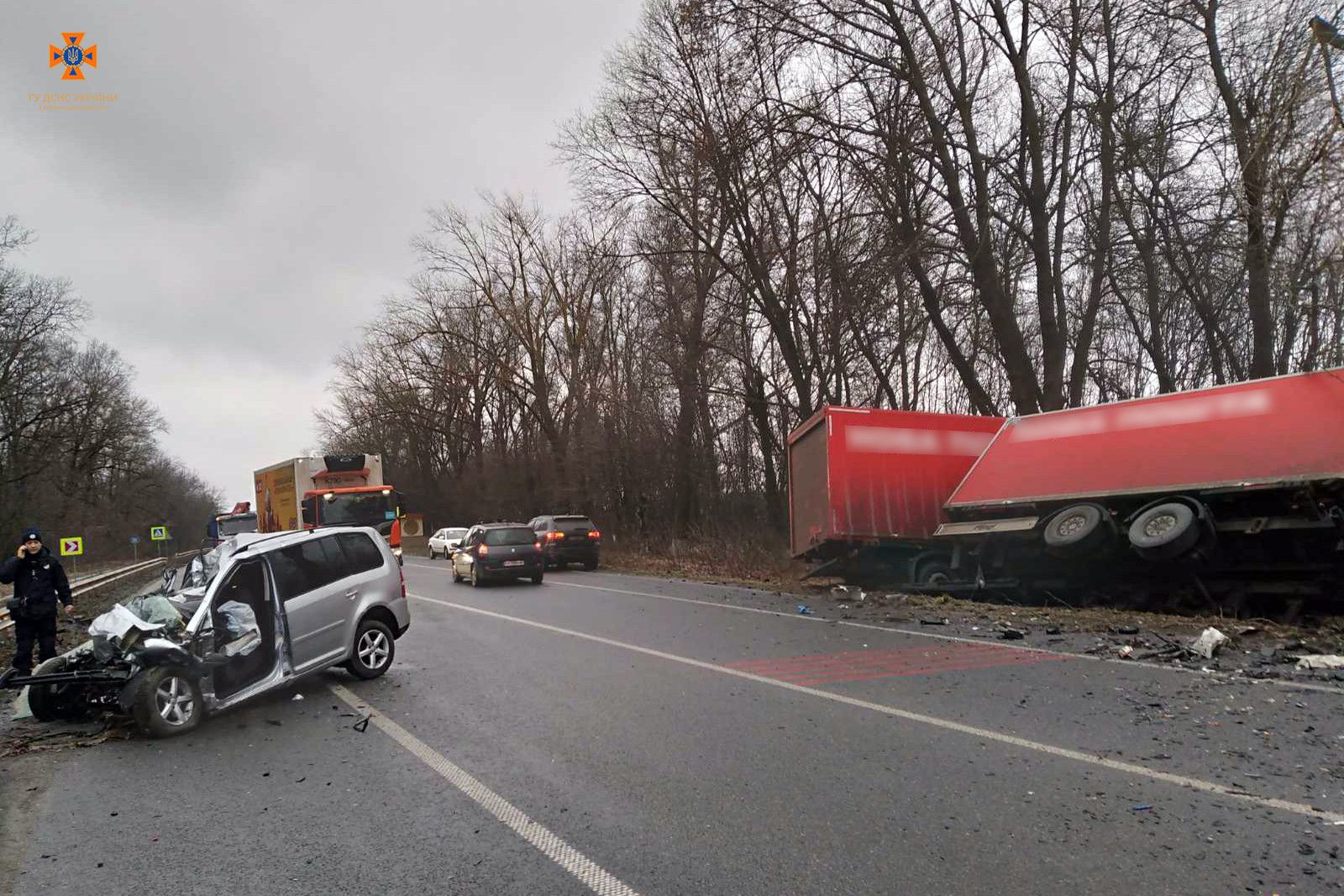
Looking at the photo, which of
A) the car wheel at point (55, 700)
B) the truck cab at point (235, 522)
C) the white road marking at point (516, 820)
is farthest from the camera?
the truck cab at point (235, 522)

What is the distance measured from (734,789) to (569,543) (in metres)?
21.1

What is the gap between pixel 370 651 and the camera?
901 centimetres

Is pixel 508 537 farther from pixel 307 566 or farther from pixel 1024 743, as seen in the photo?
pixel 1024 743

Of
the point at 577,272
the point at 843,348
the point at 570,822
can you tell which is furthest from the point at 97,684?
the point at 577,272

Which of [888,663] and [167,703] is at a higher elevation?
[167,703]

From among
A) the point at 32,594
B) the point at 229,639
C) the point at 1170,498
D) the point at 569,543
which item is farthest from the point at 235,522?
the point at 1170,498

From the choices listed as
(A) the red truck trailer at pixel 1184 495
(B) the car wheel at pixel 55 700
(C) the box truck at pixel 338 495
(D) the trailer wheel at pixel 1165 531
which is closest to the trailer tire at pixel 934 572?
(A) the red truck trailer at pixel 1184 495

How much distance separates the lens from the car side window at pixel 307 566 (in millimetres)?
7980

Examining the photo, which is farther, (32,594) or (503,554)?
(503,554)

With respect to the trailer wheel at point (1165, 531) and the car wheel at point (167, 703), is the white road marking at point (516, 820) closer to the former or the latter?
the car wheel at point (167, 703)

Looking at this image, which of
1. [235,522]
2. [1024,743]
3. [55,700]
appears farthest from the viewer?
[235,522]

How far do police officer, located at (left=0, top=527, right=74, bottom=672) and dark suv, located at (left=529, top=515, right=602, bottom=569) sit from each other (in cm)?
1625

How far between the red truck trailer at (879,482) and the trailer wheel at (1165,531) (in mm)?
3958

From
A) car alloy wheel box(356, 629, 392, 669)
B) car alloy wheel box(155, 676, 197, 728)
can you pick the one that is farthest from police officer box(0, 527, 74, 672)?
car alloy wheel box(155, 676, 197, 728)
